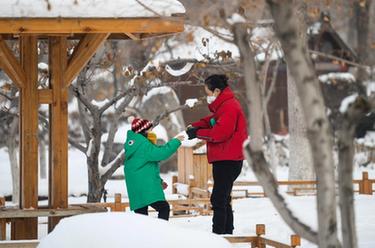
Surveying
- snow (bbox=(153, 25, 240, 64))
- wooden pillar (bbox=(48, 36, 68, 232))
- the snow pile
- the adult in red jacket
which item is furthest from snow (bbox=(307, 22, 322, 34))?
the snow pile

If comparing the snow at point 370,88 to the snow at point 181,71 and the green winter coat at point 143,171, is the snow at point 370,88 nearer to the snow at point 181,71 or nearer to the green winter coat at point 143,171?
the green winter coat at point 143,171

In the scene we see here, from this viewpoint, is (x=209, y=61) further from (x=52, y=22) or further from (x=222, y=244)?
(x=222, y=244)

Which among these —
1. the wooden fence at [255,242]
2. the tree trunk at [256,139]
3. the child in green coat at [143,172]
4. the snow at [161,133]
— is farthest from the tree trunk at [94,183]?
the snow at [161,133]

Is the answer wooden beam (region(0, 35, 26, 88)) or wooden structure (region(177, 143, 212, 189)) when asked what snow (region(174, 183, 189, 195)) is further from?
wooden beam (region(0, 35, 26, 88))

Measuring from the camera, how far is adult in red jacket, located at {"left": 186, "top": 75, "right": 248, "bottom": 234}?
357 inches

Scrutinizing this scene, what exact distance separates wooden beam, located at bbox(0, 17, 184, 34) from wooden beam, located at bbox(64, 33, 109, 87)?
61cm

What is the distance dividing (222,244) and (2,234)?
16.9 feet

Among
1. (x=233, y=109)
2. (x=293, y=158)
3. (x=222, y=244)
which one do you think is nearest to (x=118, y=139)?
(x=293, y=158)

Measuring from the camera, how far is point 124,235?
19.3 ft

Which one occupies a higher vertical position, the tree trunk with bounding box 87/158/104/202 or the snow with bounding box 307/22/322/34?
the snow with bounding box 307/22/322/34

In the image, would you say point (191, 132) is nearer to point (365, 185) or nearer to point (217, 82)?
point (217, 82)

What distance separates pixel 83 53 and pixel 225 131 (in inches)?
78.5

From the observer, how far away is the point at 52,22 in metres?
9.14

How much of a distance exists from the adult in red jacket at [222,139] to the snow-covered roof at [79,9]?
0.98 m
